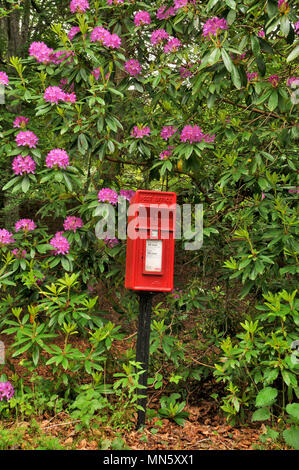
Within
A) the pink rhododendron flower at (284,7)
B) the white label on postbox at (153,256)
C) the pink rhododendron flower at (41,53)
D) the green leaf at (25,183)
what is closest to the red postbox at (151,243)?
the white label on postbox at (153,256)

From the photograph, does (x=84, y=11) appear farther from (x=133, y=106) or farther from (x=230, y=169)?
(x=230, y=169)

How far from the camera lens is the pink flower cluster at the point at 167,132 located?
3541 millimetres

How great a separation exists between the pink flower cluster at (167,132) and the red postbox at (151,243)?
2.54ft

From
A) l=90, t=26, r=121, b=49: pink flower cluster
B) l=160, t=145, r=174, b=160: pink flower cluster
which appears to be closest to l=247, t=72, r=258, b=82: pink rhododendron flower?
l=160, t=145, r=174, b=160: pink flower cluster

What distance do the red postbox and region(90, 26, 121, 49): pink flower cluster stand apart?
1211 millimetres

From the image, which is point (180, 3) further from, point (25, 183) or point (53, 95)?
point (25, 183)

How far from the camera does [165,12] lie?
135 inches

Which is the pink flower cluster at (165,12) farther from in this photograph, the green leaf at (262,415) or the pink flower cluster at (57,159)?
the green leaf at (262,415)

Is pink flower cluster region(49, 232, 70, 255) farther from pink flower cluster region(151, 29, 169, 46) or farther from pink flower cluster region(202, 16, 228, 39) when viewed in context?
pink flower cluster region(202, 16, 228, 39)

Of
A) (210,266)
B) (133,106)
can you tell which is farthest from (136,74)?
(210,266)

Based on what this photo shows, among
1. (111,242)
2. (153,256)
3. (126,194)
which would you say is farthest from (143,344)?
(126,194)

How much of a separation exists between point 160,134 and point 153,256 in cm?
126

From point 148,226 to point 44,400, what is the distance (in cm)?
149

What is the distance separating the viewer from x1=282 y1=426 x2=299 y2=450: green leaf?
108 inches
